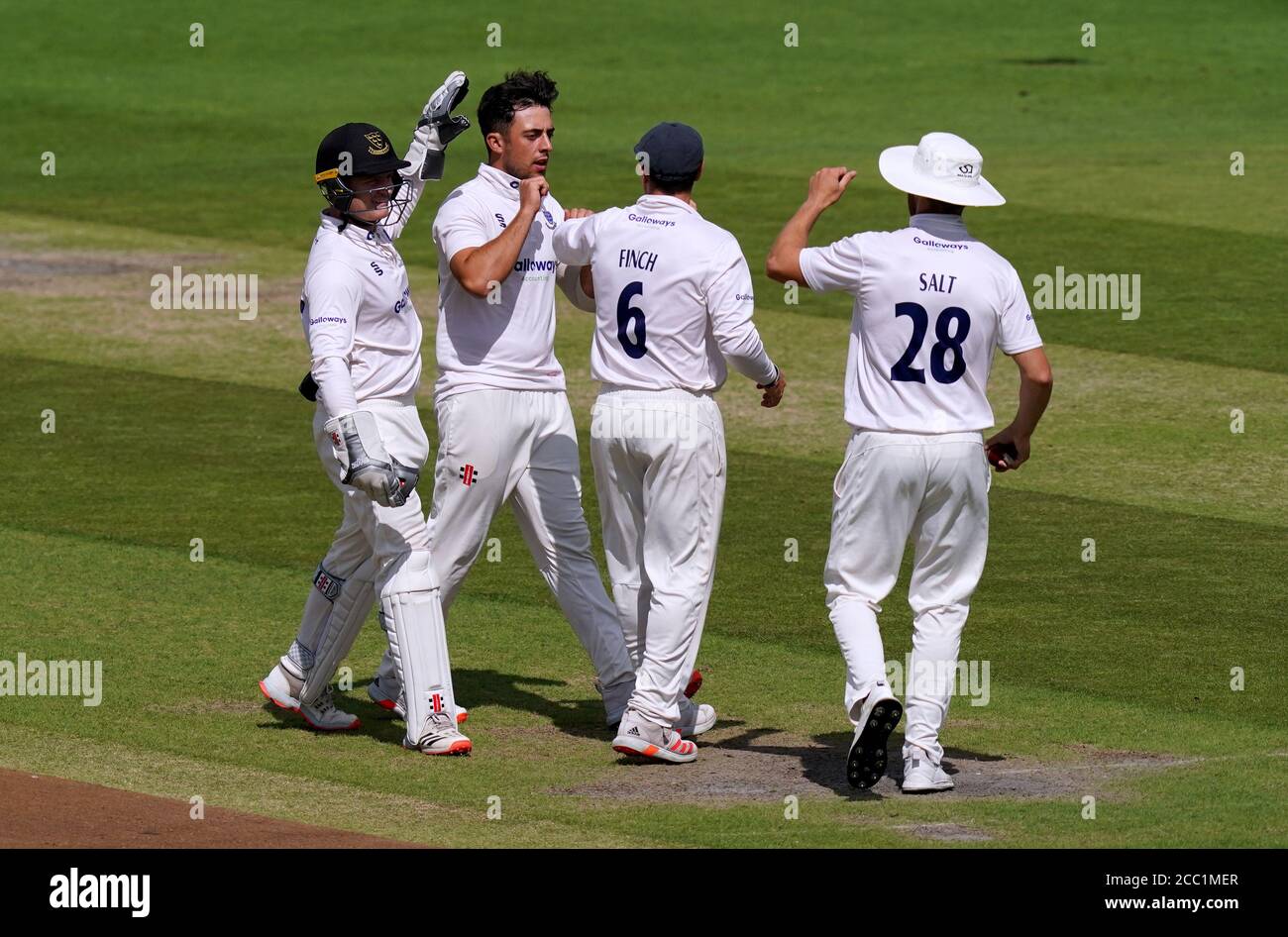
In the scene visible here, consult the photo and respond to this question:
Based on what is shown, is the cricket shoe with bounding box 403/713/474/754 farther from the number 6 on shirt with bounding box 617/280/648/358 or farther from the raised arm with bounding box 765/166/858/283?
the raised arm with bounding box 765/166/858/283

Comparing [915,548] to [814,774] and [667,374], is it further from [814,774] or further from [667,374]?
[667,374]

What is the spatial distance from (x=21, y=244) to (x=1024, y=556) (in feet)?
46.2

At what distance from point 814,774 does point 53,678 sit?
10.9 feet

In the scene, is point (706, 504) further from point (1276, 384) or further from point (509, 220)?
point (1276, 384)

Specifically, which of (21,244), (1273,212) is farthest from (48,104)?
(1273,212)

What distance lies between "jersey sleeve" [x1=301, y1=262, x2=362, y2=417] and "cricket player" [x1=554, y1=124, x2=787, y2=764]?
2.84ft

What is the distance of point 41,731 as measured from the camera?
27.4 feet

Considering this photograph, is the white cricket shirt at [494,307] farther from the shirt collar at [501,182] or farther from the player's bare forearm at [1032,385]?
the player's bare forearm at [1032,385]

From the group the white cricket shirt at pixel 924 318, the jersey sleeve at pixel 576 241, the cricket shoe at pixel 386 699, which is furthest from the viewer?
the cricket shoe at pixel 386 699

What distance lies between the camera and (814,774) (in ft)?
25.9

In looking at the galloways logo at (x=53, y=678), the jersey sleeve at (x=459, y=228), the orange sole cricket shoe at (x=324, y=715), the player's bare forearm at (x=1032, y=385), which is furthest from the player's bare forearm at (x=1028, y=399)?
the galloways logo at (x=53, y=678)

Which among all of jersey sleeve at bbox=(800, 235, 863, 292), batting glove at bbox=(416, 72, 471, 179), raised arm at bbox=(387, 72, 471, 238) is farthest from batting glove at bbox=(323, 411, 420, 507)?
jersey sleeve at bbox=(800, 235, 863, 292)

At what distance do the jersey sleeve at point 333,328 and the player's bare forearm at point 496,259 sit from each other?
17.5 inches

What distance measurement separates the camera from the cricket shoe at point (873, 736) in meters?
7.34
